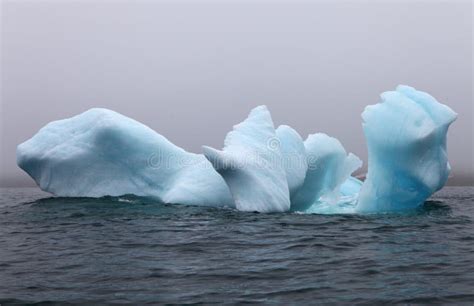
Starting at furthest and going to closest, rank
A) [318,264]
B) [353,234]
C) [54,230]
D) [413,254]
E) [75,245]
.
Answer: [54,230], [353,234], [75,245], [413,254], [318,264]

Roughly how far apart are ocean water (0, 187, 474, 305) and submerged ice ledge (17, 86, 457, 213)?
1319 millimetres

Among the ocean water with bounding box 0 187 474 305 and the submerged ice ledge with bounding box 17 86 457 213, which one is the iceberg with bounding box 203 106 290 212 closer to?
the submerged ice ledge with bounding box 17 86 457 213

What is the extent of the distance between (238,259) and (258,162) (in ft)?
18.2

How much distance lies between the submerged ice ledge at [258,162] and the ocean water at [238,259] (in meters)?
1.32

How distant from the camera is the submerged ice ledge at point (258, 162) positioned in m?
11.6

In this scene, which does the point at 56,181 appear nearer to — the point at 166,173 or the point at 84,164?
the point at 84,164

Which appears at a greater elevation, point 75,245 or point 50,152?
point 50,152

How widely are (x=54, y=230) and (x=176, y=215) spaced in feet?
→ 8.73

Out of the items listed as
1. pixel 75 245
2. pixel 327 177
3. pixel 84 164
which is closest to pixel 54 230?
pixel 75 245

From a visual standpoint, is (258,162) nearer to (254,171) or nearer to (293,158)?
(254,171)

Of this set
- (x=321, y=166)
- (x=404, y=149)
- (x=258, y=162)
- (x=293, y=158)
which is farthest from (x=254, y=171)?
(x=321, y=166)

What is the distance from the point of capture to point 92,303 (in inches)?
189

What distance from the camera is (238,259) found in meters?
6.56

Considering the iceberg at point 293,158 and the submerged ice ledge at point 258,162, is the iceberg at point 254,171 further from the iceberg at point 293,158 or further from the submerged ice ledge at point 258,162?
the iceberg at point 293,158
